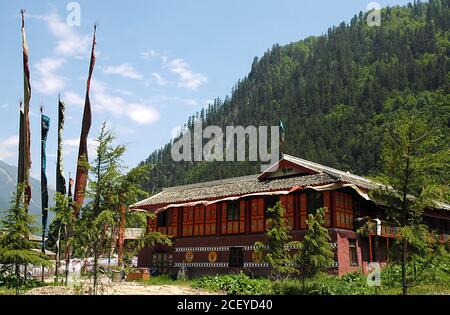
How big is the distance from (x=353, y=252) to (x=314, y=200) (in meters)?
A: 3.55

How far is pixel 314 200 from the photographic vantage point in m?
26.4

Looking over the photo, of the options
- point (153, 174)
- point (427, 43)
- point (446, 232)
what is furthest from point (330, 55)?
point (446, 232)

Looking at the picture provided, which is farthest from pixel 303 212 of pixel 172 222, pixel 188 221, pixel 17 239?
pixel 17 239

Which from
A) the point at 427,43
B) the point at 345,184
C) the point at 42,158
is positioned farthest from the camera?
the point at 427,43

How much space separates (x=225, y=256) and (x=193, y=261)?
292 centimetres

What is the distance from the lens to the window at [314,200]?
2616cm

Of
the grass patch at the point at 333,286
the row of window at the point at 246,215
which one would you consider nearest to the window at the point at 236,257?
the row of window at the point at 246,215

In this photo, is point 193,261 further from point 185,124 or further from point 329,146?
point 185,124

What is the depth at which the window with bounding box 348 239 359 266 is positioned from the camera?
1020 inches

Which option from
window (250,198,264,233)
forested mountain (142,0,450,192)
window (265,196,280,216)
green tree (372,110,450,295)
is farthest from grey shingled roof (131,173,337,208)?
forested mountain (142,0,450,192)

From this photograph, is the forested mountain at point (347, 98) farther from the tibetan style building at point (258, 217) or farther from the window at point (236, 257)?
the window at point (236, 257)

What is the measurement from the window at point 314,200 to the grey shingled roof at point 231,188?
2.27 feet

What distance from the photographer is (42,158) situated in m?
27.0

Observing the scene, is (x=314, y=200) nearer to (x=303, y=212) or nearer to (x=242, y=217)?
(x=303, y=212)
